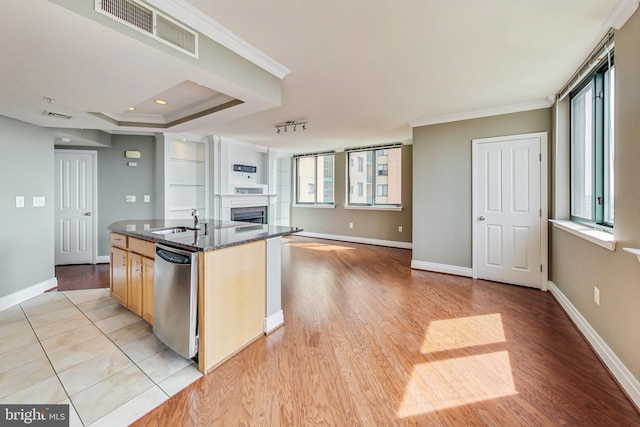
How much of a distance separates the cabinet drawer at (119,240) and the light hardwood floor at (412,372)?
163 cm

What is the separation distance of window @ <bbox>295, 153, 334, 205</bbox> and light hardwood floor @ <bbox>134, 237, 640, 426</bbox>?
15.3ft

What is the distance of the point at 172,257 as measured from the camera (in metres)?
1.92

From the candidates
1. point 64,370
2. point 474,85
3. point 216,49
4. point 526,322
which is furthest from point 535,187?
point 64,370

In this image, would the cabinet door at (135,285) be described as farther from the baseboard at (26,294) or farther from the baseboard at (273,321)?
the baseboard at (26,294)

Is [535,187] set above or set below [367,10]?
below

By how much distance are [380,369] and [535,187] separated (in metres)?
3.18

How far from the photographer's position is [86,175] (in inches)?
185

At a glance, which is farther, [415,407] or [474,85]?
[474,85]

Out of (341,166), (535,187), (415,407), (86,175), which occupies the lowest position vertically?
(415,407)

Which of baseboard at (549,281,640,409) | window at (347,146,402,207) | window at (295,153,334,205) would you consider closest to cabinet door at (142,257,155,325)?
baseboard at (549,281,640,409)

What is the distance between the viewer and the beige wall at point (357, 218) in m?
6.14

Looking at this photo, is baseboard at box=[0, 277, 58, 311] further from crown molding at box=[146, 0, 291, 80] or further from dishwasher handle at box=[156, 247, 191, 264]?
crown molding at box=[146, 0, 291, 80]

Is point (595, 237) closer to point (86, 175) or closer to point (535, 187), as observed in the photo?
point (535, 187)

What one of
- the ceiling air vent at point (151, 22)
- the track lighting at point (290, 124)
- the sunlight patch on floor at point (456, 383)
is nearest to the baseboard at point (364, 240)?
the track lighting at point (290, 124)
